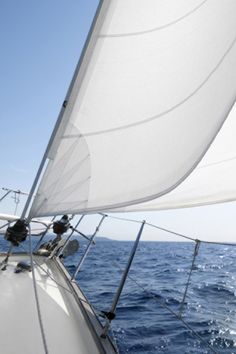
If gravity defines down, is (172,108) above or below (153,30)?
below

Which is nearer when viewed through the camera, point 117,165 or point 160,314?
point 117,165

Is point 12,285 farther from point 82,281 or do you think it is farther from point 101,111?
point 82,281

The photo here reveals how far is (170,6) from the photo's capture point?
1.99m

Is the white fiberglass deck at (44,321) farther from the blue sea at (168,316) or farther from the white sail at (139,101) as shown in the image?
the white sail at (139,101)

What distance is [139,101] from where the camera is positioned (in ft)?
6.64

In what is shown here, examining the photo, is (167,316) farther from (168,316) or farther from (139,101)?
(139,101)

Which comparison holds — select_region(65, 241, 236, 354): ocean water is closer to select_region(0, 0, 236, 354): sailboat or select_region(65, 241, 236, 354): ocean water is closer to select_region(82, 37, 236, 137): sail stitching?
select_region(0, 0, 236, 354): sailboat

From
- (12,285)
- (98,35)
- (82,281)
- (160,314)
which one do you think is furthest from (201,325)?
(98,35)

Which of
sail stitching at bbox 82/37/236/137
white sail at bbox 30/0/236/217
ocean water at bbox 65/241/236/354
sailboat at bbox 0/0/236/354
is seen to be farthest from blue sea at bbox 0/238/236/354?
sail stitching at bbox 82/37/236/137

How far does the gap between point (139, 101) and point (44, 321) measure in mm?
1789

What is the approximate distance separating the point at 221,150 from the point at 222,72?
1061mm

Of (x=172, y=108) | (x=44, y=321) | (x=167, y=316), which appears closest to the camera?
(x=172, y=108)

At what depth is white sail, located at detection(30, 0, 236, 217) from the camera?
1848 millimetres

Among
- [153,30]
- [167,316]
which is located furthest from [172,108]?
[167,316]
